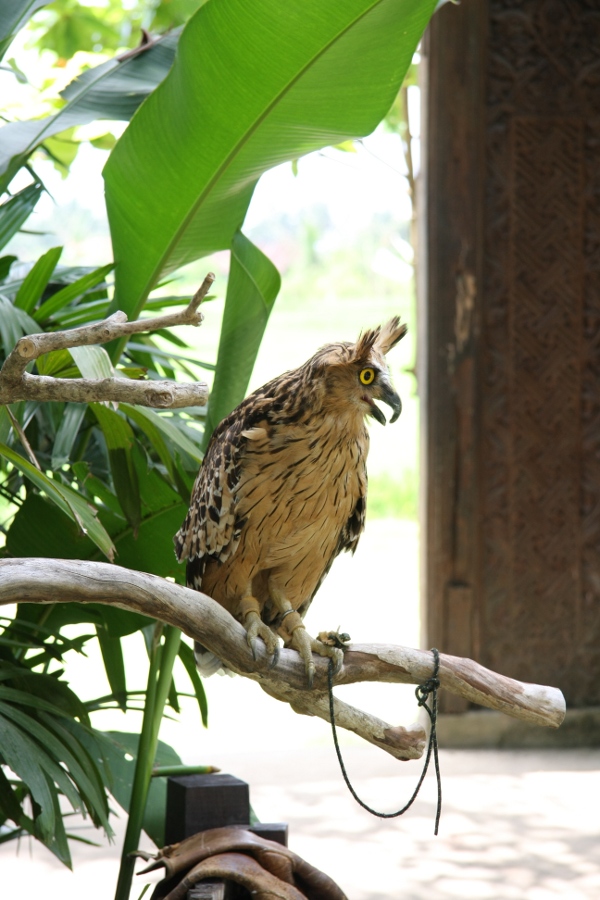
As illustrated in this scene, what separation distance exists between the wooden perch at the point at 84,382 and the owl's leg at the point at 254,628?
1.65 ft

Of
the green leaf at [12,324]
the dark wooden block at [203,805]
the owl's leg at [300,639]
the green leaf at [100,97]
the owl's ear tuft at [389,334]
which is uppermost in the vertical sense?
the green leaf at [100,97]

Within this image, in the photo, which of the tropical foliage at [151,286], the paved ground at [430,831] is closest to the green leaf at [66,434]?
the tropical foliage at [151,286]

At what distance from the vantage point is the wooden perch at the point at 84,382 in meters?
0.99

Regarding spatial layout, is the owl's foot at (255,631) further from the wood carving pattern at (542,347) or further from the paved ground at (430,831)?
the wood carving pattern at (542,347)

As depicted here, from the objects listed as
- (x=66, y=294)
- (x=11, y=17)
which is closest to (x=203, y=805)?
(x=66, y=294)

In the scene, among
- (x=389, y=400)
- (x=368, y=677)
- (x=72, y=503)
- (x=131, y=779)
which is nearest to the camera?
(x=389, y=400)

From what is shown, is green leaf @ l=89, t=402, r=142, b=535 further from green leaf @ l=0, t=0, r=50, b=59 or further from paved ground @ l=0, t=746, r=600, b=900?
paved ground @ l=0, t=746, r=600, b=900

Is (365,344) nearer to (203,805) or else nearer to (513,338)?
(203,805)

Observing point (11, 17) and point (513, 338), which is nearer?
point (11, 17)

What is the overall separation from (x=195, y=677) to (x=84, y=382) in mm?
1049

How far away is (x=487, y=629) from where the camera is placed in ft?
12.1

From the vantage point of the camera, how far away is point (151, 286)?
1.69 meters

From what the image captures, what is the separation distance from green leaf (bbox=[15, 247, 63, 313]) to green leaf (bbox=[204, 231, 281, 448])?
411mm

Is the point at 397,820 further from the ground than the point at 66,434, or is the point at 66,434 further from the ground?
the point at 66,434
